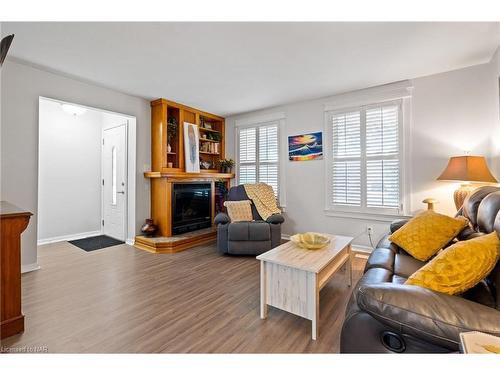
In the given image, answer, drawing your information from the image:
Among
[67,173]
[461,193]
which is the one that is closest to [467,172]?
[461,193]

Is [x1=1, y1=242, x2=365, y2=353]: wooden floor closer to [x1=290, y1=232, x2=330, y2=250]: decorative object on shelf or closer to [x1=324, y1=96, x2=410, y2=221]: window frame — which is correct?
[x1=290, y1=232, x2=330, y2=250]: decorative object on shelf

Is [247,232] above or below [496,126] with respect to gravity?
below

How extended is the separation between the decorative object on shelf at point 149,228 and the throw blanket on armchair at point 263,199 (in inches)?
67.8

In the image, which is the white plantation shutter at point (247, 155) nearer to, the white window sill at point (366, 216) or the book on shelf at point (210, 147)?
the book on shelf at point (210, 147)

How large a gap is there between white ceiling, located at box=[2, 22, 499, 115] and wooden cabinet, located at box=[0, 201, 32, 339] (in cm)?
175

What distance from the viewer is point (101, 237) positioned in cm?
462

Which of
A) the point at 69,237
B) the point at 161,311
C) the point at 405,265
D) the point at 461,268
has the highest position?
the point at 461,268

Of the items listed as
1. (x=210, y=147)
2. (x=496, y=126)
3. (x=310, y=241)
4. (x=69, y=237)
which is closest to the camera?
(x=310, y=241)

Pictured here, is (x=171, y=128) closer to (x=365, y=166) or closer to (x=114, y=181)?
(x=114, y=181)

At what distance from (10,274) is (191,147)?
10.5ft

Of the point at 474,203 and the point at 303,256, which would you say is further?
the point at 474,203

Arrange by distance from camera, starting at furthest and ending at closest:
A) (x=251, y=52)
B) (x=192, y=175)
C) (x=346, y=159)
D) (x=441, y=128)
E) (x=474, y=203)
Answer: (x=192, y=175) → (x=346, y=159) → (x=441, y=128) → (x=251, y=52) → (x=474, y=203)

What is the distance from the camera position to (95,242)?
4.26 m
